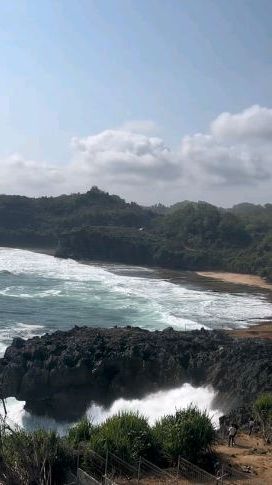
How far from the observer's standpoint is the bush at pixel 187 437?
632 inches

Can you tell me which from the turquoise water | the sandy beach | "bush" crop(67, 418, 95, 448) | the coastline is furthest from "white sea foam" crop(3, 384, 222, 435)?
the sandy beach

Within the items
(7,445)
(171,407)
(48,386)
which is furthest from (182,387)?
(7,445)

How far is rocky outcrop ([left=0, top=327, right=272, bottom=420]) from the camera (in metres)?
27.6

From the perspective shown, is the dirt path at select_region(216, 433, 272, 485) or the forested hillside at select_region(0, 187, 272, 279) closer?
the dirt path at select_region(216, 433, 272, 485)

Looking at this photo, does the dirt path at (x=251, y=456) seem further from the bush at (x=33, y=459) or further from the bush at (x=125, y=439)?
the bush at (x=33, y=459)

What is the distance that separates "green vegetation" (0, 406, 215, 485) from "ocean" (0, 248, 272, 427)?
→ 1007cm

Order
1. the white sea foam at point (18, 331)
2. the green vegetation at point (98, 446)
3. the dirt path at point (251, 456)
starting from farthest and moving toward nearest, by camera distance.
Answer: the white sea foam at point (18, 331)
the dirt path at point (251, 456)
the green vegetation at point (98, 446)

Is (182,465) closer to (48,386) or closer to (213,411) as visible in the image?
(213,411)

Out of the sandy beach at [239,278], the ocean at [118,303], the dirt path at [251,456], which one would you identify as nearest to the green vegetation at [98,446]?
the dirt path at [251,456]

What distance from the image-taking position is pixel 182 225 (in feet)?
370

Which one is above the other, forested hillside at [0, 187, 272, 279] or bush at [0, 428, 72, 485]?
forested hillside at [0, 187, 272, 279]

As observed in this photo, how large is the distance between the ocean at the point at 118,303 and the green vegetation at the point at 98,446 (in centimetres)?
1007

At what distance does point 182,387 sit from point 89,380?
13.8ft

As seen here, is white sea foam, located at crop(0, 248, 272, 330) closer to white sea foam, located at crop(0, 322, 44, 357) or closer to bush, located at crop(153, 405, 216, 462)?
white sea foam, located at crop(0, 322, 44, 357)
